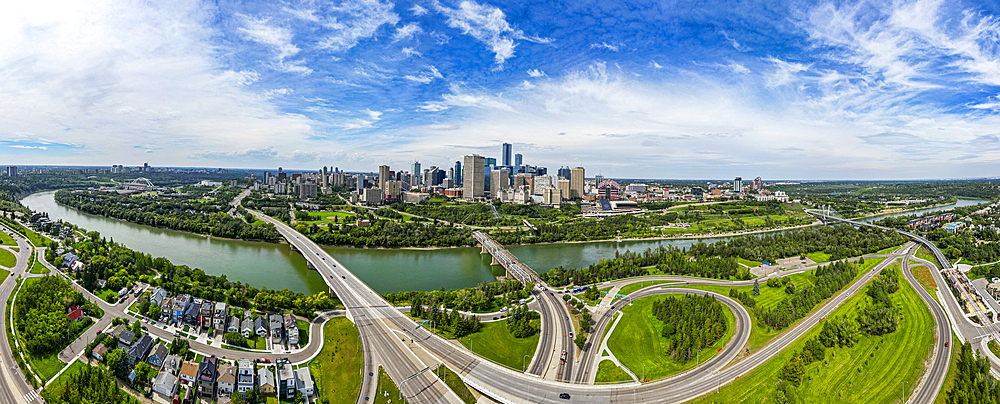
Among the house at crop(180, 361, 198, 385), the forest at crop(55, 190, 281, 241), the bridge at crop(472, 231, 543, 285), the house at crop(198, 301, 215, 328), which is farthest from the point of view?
the forest at crop(55, 190, 281, 241)

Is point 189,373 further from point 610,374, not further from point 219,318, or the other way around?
point 610,374

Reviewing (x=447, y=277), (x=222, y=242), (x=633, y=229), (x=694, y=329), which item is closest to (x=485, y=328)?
(x=694, y=329)

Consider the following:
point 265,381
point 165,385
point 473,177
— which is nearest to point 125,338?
point 165,385

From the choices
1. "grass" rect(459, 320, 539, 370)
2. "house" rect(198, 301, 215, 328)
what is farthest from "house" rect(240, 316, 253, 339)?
"grass" rect(459, 320, 539, 370)

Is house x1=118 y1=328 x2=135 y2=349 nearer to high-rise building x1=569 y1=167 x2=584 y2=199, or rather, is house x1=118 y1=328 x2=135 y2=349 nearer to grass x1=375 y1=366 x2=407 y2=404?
grass x1=375 y1=366 x2=407 y2=404

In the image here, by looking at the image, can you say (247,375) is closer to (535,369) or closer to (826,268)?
(535,369)

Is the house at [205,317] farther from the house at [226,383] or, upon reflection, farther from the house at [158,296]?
the house at [226,383]

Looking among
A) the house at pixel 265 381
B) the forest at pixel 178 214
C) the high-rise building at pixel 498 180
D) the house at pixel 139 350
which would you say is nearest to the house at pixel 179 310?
the house at pixel 139 350
